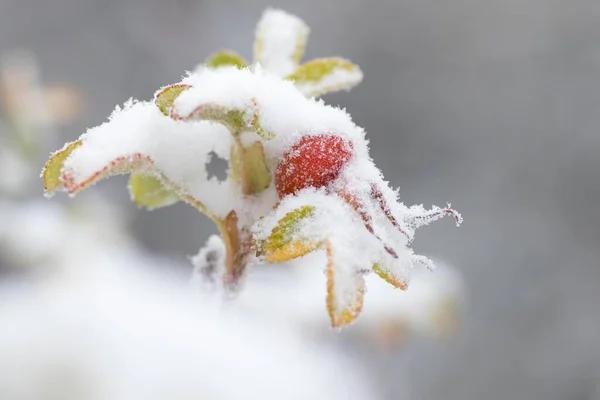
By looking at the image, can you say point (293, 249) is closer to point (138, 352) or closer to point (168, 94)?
point (168, 94)

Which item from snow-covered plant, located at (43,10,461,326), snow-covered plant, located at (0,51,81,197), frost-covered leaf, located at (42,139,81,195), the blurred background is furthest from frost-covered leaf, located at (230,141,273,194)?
the blurred background

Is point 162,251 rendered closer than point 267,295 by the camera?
No

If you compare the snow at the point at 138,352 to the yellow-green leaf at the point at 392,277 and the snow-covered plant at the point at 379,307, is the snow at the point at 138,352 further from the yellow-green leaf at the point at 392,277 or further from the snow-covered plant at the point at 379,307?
the yellow-green leaf at the point at 392,277

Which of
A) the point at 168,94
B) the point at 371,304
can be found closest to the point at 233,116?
the point at 168,94

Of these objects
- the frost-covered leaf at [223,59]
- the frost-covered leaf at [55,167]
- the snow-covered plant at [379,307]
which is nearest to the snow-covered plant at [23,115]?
the snow-covered plant at [379,307]

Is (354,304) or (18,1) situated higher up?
(18,1)

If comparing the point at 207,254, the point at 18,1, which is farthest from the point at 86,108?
the point at 207,254

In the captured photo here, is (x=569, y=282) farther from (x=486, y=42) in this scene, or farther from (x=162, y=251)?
(x=162, y=251)

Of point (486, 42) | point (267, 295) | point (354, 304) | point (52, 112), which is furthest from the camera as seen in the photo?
point (486, 42)
